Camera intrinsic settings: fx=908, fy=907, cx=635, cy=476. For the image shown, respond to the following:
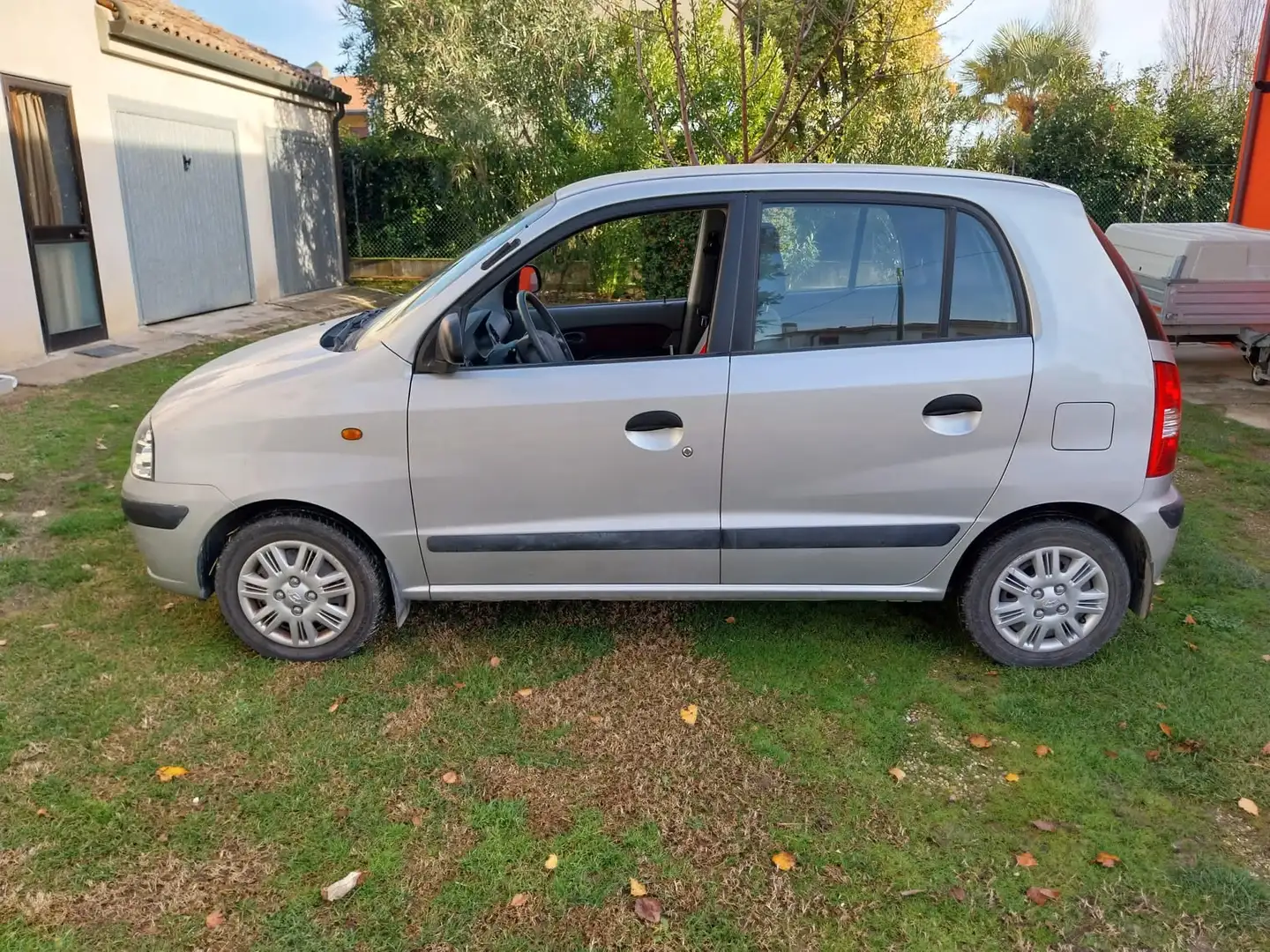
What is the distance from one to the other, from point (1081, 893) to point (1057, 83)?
16.6 metres

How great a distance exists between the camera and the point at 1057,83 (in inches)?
619

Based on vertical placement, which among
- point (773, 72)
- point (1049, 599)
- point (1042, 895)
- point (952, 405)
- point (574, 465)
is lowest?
point (1042, 895)

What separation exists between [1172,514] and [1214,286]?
561 centimetres

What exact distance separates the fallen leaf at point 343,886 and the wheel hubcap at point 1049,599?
2435mm

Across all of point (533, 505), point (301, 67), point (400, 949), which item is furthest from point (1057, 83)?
point (400, 949)

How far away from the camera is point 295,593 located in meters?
3.48

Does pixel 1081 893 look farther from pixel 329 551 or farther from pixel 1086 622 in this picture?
pixel 329 551

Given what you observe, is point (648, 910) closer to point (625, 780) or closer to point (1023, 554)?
point (625, 780)

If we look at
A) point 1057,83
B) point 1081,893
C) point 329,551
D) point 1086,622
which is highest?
point 1057,83

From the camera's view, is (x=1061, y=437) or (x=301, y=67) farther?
(x=301, y=67)

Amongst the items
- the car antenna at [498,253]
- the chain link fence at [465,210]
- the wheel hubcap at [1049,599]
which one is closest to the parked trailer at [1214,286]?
the chain link fence at [465,210]

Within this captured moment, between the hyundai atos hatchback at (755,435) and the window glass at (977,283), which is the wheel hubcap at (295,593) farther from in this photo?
the window glass at (977,283)

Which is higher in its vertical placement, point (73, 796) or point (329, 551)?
point (329, 551)

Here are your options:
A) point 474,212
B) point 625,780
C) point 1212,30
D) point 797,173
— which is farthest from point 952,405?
point 1212,30
